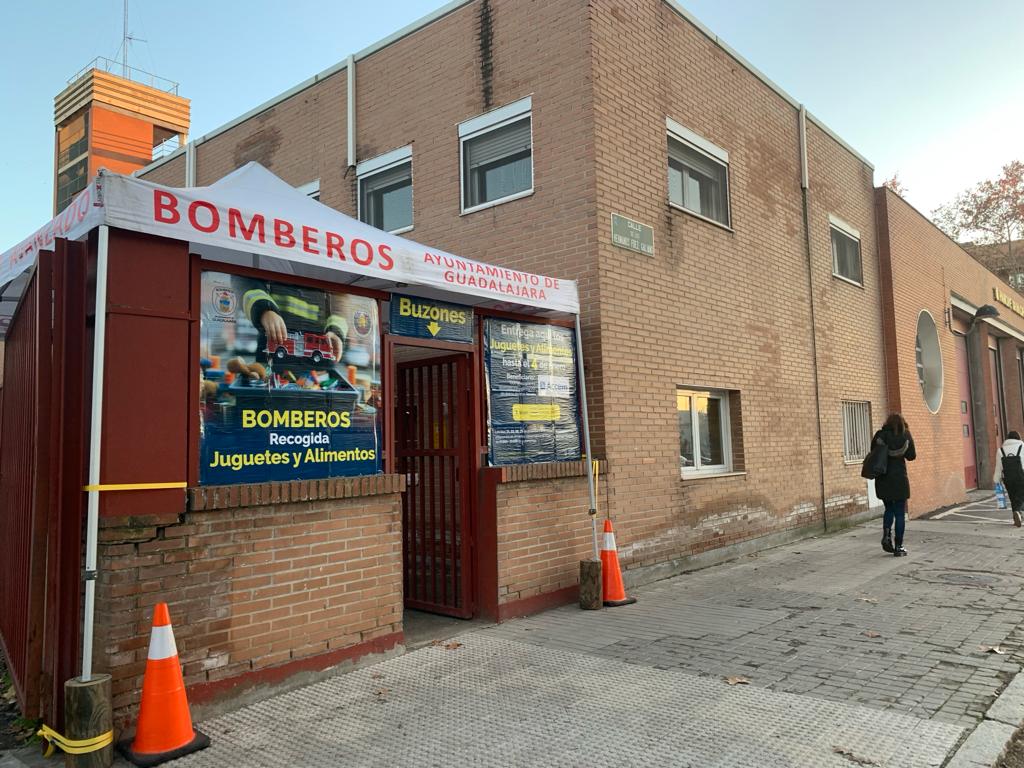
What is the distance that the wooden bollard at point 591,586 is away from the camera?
6.96 metres

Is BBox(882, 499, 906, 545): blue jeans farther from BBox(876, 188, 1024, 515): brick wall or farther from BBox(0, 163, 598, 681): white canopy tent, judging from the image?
BBox(0, 163, 598, 681): white canopy tent

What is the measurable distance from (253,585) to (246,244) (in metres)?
2.14

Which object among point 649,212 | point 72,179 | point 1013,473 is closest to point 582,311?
point 649,212

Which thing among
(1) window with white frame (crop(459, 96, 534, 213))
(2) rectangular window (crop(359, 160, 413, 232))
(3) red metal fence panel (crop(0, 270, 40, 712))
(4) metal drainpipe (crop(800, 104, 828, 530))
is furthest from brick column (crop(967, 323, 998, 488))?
(3) red metal fence panel (crop(0, 270, 40, 712))

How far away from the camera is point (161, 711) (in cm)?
383

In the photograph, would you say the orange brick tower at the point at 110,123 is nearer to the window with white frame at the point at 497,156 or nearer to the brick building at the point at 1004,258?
the window with white frame at the point at 497,156

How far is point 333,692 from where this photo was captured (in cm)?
477

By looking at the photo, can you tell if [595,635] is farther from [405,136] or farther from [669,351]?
[405,136]

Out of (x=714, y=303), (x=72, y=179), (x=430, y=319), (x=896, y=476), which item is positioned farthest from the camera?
(x=72, y=179)

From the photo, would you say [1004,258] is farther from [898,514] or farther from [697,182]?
[697,182]

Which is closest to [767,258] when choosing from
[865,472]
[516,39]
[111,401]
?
[865,472]

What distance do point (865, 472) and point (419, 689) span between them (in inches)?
297

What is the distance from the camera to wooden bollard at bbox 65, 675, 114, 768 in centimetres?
362

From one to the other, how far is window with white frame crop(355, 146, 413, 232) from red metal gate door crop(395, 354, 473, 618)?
3.81 metres
